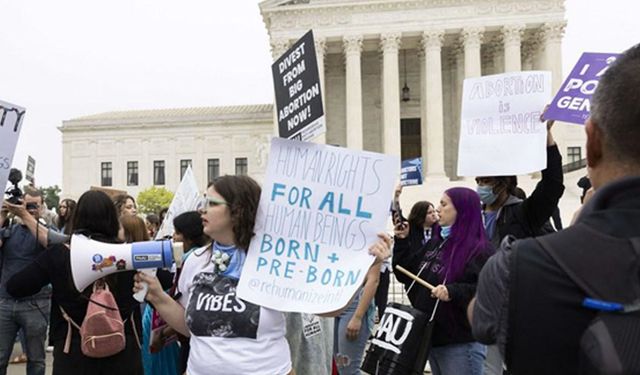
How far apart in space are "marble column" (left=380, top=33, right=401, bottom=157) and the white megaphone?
34133 mm

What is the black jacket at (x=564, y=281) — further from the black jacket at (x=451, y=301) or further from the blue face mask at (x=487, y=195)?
the blue face mask at (x=487, y=195)

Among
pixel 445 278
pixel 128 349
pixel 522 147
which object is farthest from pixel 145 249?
pixel 522 147

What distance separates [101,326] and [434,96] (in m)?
35.1

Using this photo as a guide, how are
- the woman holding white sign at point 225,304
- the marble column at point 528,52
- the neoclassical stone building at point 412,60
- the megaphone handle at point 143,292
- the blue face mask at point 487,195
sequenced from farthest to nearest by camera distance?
the marble column at point 528,52 < the neoclassical stone building at point 412,60 < the blue face mask at point 487,195 < the megaphone handle at point 143,292 < the woman holding white sign at point 225,304

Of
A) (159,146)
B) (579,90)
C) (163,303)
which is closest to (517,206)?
(579,90)

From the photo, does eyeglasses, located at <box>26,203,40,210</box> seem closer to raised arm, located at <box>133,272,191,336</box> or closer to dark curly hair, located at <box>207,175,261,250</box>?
raised arm, located at <box>133,272,191,336</box>

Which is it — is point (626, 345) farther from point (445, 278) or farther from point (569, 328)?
point (445, 278)

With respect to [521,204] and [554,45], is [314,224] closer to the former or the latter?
[521,204]

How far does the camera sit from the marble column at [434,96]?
36.6 metres

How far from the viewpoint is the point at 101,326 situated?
137 inches

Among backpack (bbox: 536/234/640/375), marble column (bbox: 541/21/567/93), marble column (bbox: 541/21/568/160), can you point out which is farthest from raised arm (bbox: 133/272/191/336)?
marble column (bbox: 541/21/567/93)

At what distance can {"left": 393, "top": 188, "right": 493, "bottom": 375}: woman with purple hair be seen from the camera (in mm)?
3814

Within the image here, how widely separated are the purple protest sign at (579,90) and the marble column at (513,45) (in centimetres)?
3300

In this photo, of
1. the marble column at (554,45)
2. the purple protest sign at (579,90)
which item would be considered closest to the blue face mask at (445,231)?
the purple protest sign at (579,90)
